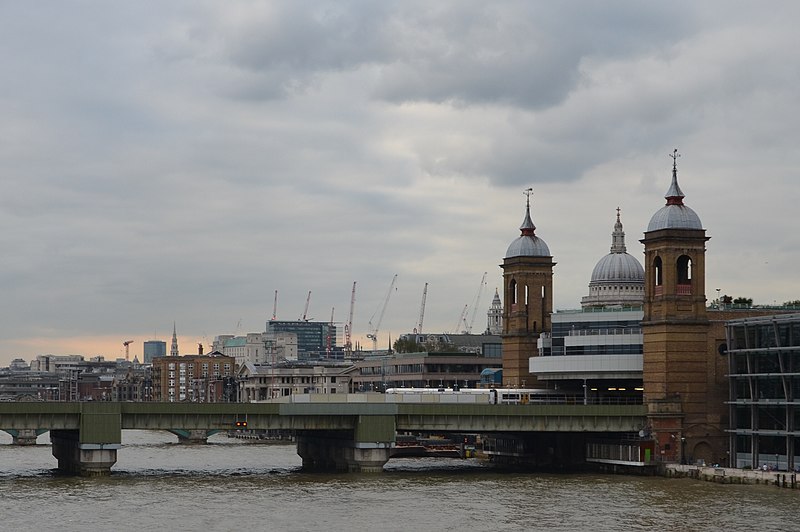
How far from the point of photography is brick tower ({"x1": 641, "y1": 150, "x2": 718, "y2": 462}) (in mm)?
130875

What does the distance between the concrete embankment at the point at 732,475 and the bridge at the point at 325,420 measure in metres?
7.66

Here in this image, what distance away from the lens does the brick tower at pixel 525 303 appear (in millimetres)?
166000

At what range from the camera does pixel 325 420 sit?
429ft

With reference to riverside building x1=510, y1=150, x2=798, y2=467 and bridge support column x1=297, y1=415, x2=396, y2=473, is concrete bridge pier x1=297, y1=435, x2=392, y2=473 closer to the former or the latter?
bridge support column x1=297, y1=415, x2=396, y2=473

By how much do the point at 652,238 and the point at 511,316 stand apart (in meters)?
36.0

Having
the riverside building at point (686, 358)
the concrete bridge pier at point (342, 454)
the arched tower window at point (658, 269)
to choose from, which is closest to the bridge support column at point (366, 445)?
the concrete bridge pier at point (342, 454)

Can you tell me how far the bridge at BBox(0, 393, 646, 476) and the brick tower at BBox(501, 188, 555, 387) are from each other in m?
31.2

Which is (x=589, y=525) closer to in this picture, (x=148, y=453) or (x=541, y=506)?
(x=541, y=506)

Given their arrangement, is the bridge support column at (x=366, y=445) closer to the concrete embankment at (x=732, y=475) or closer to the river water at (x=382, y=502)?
the river water at (x=382, y=502)

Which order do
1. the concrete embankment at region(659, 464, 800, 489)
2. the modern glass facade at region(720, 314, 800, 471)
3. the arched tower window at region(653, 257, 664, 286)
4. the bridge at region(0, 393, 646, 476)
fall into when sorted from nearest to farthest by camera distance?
the concrete embankment at region(659, 464, 800, 489), the modern glass facade at region(720, 314, 800, 471), the bridge at region(0, 393, 646, 476), the arched tower window at region(653, 257, 664, 286)

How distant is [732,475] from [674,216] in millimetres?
28250

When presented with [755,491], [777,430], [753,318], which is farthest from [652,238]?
[755,491]

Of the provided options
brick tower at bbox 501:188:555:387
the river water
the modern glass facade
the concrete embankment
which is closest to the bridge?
the river water

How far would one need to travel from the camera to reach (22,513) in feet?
311
